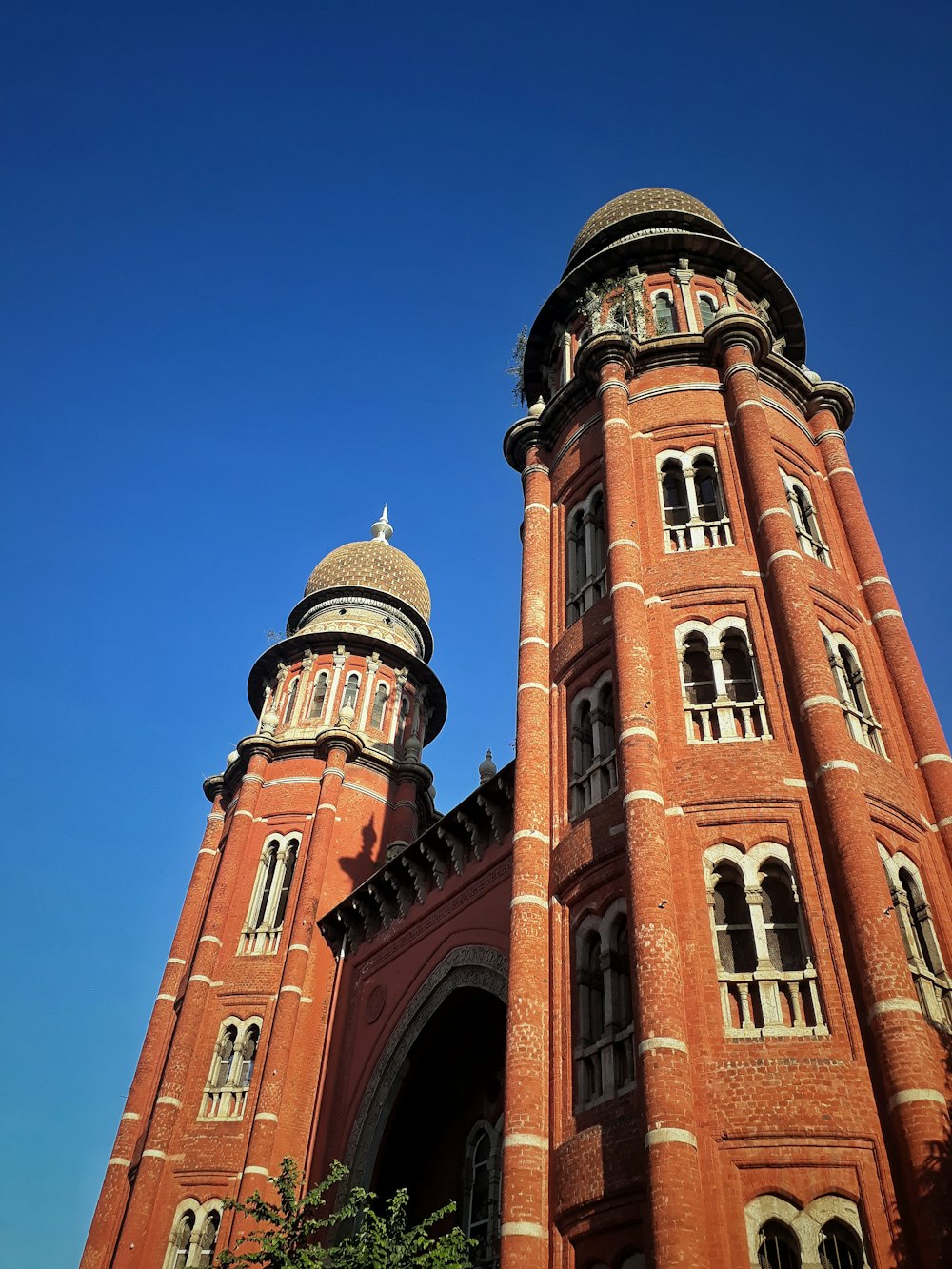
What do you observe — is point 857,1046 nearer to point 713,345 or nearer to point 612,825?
point 612,825

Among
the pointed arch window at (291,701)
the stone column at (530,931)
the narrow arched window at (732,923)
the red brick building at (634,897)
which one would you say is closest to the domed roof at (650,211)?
the red brick building at (634,897)

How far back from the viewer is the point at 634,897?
1420cm

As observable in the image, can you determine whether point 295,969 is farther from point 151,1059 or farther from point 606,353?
point 606,353

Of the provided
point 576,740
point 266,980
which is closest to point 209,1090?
point 266,980

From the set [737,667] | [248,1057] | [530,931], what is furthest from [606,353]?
[248,1057]

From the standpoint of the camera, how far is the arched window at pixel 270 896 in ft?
92.5

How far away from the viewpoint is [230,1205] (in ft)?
56.9

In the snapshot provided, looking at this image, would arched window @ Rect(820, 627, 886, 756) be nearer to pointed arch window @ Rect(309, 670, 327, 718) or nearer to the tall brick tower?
the tall brick tower

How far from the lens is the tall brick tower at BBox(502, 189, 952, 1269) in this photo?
1176 cm

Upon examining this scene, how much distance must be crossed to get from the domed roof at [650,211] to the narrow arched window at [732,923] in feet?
60.0

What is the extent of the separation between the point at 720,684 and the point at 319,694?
66.5ft

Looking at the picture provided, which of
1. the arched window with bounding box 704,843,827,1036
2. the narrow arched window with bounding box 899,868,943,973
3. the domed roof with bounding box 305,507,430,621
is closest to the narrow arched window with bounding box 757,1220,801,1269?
the arched window with bounding box 704,843,827,1036

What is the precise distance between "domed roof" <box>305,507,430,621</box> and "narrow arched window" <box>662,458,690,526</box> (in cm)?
1853

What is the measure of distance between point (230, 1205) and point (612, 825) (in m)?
8.80
